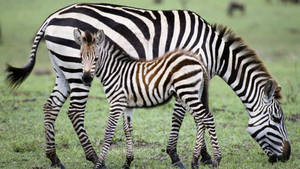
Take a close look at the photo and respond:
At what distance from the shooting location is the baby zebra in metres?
6.19

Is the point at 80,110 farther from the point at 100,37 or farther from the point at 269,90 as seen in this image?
the point at 269,90

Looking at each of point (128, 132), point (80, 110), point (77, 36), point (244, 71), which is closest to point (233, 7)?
point (244, 71)

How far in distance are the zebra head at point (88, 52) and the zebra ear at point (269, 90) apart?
98.6 inches

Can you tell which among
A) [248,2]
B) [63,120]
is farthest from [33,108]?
[248,2]

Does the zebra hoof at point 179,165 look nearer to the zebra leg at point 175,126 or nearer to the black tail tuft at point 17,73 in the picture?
the zebra leg at point 175,126

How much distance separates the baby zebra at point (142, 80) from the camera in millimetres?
6191

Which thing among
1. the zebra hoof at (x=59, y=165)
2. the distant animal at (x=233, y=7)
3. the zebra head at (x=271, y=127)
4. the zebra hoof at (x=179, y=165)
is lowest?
the zebra hoof at (x=59, y=165)

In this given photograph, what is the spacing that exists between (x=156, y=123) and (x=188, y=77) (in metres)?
3.77

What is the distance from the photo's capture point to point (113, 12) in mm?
7203

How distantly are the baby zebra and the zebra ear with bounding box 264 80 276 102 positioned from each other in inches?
35.5

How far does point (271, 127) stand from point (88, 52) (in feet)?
9.77

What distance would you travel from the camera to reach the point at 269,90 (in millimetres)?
6684

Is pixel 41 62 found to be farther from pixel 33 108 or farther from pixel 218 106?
pixel 218 106

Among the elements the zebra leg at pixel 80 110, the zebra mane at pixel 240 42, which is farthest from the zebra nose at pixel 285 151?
the zebra leg at pixel 80 110
